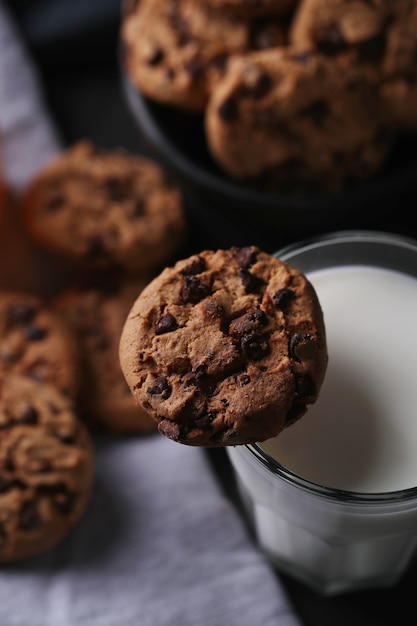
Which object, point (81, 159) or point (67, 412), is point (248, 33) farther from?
point (67, 412)

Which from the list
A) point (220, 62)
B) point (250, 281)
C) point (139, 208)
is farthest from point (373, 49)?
point (250, 281)

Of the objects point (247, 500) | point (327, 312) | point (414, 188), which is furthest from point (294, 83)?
point (247, 500)

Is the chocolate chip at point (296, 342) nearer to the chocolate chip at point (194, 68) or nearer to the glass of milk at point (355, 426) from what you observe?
the glass of milk at point (355, 426)

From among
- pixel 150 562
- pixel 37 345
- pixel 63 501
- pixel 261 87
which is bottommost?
pixel 150 562

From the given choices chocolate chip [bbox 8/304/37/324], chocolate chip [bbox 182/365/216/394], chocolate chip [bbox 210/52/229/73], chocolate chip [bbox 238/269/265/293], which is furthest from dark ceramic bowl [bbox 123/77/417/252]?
chocolate chip [bbox 182/365/216/394]

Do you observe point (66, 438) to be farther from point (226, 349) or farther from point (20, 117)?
point (20, 117)

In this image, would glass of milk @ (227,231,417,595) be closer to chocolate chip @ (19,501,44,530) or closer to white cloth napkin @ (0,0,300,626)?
white cloth napkin @ (0,0,300,626)

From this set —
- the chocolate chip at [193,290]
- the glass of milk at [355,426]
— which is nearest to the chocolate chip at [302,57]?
the glass of milk at [355,426]
